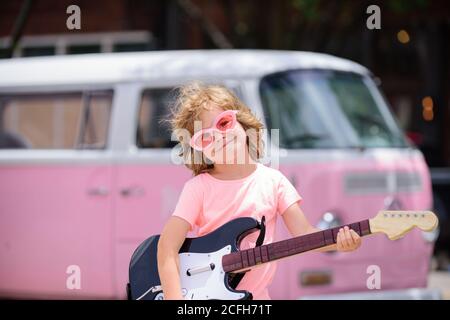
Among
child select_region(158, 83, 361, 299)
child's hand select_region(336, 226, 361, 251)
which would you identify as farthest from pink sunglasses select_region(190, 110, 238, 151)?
child's hand select_region(336, 226, 361, 251)

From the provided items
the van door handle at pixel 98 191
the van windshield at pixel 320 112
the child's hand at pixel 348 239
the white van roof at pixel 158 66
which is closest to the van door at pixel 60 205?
the van door handle at pixel 98 191

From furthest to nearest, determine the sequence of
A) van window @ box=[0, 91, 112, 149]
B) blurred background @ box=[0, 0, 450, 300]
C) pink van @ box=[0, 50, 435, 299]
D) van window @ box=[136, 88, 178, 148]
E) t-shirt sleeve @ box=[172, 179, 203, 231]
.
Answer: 1. blurred background @ box=[0, 0, 450, 300]
2. van window @ box=[0, 91, 112, 149]
3. van window @ box=[136, 88, 178, 148]
4. pink van @ box=[0, 50, 435, 299]
5. t-shirt sleeve @ box=[172, 179, 203, 231]

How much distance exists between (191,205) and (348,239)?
52 cm

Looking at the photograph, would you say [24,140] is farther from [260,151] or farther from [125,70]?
[260,151]

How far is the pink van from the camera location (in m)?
6.39

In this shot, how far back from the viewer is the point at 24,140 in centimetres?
735

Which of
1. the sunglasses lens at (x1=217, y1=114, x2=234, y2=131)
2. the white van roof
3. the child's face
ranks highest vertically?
the white van roof

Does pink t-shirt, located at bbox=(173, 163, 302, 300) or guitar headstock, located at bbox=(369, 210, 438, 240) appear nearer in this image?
guitar headstock, located at bbox=(369, 210, 438, 240)

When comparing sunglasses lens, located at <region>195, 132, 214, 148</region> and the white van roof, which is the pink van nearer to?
the white van roof

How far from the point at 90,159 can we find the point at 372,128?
1992 mm

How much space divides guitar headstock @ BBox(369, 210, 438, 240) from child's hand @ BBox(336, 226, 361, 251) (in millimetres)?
57

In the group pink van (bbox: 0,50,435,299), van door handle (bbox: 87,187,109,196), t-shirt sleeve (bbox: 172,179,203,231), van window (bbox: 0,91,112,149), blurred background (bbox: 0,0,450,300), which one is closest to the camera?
t-shirt sleeve (bbox: 172,179,203,231)

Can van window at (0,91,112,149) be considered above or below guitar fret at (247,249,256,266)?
above
